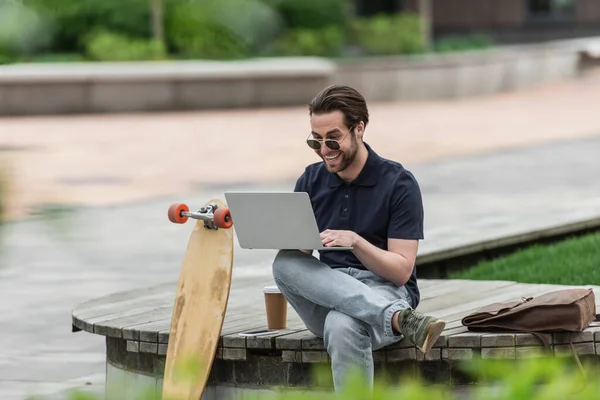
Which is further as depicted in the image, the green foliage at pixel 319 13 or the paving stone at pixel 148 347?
the green foliage at pixel 319 13

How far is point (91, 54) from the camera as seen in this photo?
79.7ft

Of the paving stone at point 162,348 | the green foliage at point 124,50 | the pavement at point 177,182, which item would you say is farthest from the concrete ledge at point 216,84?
the paving stone at point 162,348

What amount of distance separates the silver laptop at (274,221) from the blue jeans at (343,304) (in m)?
0.14

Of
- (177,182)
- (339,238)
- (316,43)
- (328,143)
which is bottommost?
(339,238)

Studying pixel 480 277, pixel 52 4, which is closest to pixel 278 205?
pixel 52 4

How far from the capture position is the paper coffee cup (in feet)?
15.6

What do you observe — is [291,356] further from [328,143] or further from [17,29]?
[17,29]

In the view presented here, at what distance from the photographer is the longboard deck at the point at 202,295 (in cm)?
459

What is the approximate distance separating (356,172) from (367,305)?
1.67 feet

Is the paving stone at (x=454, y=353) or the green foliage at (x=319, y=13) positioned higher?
the green foliage at (x=319, y=13)

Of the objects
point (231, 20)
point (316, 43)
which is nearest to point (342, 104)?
point (231, 20)

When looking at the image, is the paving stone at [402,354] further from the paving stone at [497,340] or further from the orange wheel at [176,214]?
the orange wheel at [176,214]

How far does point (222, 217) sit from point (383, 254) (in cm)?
56

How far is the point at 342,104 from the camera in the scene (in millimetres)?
4301
